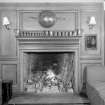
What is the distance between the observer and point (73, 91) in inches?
187

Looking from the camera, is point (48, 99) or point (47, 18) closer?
point (48, 99)

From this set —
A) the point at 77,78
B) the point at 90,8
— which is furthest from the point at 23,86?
the point at 90,8

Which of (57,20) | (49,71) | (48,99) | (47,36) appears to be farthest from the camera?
(49,71)

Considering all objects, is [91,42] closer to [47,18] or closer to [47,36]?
[47,36]

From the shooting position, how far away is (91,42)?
471 cm

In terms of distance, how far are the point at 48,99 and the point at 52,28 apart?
164cm

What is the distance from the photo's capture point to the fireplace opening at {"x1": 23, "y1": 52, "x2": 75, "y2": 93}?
192 inches

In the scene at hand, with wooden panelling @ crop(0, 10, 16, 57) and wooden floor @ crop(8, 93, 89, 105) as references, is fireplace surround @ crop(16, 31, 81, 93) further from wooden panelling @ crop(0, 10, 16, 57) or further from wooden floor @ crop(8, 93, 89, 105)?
wooden floor @ crop(8, 93, 89, 105)

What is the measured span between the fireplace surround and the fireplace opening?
0.59 ft

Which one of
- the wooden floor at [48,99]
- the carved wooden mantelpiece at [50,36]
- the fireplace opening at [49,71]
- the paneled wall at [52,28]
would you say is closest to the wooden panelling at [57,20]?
the paneled wall at [52,28]

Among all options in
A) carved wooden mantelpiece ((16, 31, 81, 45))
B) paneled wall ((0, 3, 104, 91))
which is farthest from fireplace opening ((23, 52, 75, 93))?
carved wooden mantelpiece ((16, 31, 81, 45))

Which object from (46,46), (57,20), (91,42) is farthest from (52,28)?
Answer: (91,42)

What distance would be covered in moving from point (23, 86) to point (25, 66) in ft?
1.56

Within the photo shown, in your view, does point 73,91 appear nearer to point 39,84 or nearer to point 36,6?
point 39,84
